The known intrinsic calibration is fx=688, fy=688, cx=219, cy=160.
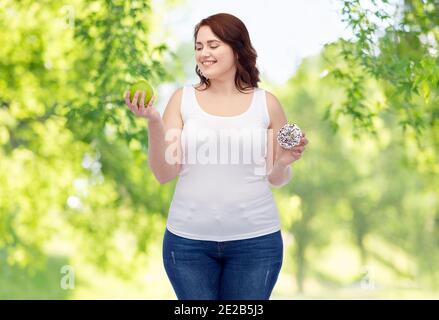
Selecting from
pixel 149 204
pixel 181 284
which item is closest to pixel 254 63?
pixel 181 284

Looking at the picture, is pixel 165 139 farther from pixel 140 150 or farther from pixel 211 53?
pixel 140 150

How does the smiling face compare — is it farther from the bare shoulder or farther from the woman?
the bare shoulder

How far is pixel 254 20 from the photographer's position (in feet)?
61.4

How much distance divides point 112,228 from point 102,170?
1319 mm

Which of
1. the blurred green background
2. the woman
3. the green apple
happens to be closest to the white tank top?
the woman

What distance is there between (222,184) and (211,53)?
0.60 meters

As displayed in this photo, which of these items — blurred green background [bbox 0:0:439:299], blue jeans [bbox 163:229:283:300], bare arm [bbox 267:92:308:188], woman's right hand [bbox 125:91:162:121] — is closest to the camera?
woman's right hand [bbox 125:91:162:121]

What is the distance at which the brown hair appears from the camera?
3127 mm

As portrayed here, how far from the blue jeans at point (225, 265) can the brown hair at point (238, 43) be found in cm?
75

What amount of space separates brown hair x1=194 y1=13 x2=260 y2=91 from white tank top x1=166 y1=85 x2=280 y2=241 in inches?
10.2

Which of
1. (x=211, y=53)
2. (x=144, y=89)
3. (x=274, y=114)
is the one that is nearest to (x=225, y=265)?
(x=274, y=114)

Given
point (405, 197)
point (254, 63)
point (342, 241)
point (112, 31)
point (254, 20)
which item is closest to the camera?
point (254, 63)

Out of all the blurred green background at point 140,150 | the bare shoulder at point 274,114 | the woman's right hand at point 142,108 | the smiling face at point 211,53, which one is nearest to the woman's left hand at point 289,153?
the bare shoulder at point 274,114

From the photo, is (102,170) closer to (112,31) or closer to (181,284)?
(112,31)
